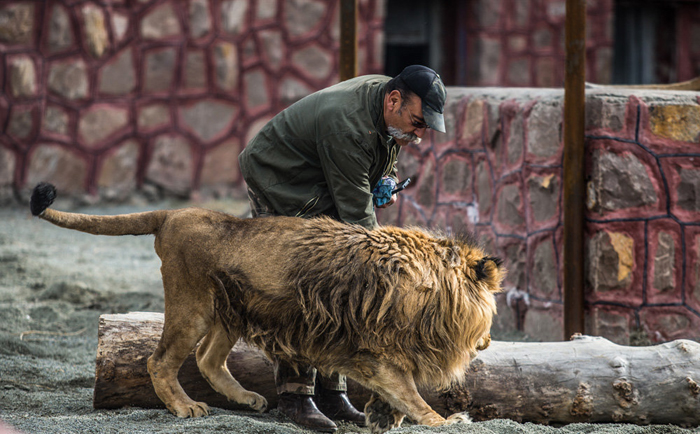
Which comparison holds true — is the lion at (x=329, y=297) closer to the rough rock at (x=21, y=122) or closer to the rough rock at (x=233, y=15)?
the rough rock at (x=21, y=122)

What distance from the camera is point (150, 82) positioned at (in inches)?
356

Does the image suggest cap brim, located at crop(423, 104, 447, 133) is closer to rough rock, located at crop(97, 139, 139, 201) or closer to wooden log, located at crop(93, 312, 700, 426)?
wooden log, located at crop(93, 312, 700, 426)

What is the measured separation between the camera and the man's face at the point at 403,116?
138 inches

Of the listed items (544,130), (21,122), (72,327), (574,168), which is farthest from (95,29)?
(574,168)

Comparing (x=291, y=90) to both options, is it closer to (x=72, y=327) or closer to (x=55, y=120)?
(x=55, y=120)

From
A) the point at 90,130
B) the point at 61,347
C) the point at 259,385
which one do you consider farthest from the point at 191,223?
the point at 90,130

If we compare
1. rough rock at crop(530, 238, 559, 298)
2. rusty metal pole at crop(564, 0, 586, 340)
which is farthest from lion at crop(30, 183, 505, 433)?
rough rock at crop(530, 238, 559, 298)

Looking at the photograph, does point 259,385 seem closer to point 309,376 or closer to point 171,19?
point 309,376

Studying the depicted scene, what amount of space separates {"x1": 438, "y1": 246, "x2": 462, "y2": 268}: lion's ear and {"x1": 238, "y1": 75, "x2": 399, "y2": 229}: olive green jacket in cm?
37

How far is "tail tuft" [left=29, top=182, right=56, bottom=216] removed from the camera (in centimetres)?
343

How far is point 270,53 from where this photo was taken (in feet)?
30.9

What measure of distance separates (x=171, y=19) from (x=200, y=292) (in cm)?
622

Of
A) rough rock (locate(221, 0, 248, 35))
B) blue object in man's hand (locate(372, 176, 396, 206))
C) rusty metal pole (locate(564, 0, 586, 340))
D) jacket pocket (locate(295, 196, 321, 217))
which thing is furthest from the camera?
rough rock (locate(221, 0, 248, 35))

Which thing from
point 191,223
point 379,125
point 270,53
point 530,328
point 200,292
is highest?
point 270,53
